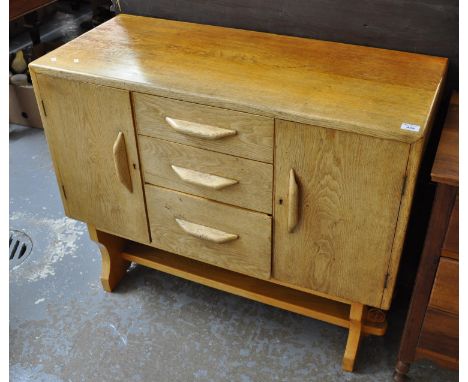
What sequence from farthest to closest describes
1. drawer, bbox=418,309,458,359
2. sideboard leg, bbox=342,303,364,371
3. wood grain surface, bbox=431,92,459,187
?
sideboard leg, bbox=342,303,364,371, drawer, bbox=418,309,458,359, wood grain surface, bbox=431,92,459,187

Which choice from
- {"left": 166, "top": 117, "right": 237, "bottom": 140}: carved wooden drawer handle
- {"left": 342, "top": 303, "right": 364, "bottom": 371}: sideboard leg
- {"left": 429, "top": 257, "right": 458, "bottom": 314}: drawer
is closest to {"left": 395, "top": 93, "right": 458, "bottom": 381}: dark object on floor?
{"left": 429, "top": 257, "right": 458, "bottom": 314}: drawer

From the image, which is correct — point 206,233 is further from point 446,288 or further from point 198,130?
point 446,288

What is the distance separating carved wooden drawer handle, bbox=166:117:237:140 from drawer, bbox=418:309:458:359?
0.69m

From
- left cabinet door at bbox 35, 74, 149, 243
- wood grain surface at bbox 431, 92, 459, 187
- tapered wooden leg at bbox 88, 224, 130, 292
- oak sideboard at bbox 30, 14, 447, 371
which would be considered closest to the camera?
wood grain surface at bbox 431, 92, 459, 187

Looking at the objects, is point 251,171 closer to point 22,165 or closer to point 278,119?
point 278,119

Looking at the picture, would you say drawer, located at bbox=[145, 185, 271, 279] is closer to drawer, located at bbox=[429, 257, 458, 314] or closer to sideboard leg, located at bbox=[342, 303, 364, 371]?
sideboard leg, located at bbox=[342, 303, 364, 371]

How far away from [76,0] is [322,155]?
3.18m

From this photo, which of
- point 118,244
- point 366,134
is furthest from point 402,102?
point 118,244

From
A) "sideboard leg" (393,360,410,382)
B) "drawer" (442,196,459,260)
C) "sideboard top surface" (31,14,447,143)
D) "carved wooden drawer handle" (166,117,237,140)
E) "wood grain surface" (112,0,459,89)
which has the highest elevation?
"wood grain surface" (112,0,459,89)

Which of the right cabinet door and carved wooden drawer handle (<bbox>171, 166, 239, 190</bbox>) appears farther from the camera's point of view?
carved wooden drawer handle (<bbox>171, 166, 239, 190</bbox>)

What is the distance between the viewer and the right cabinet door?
127 cm

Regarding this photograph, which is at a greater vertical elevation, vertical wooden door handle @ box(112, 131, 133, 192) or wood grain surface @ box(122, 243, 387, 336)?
vertical wooden door handle @ box(112, 131, 133, 192)

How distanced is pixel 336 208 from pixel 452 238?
28 cm

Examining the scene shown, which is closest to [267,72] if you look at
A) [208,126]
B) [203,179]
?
[208,126]
